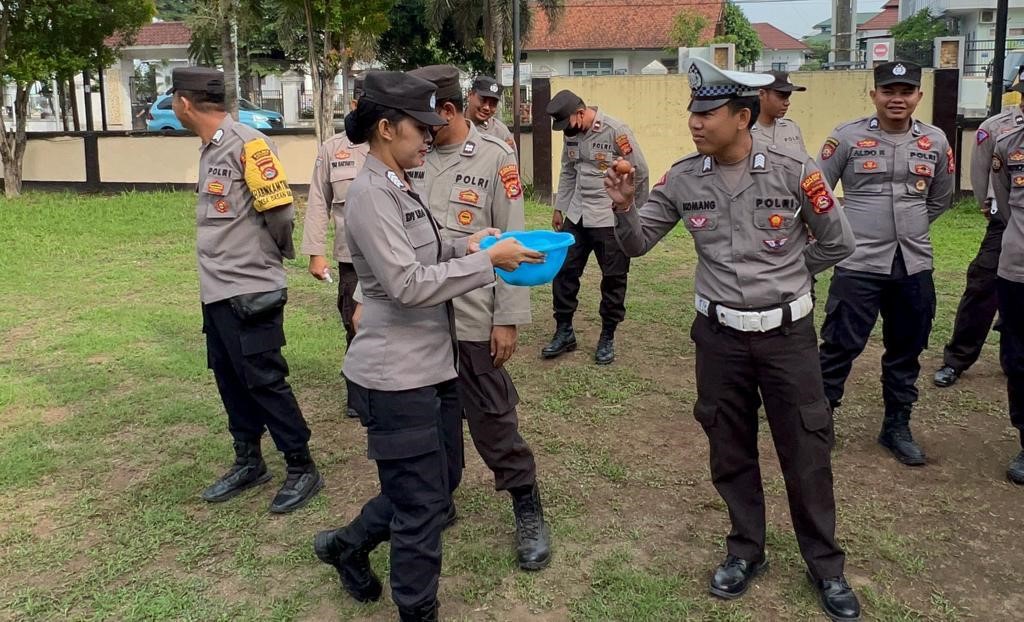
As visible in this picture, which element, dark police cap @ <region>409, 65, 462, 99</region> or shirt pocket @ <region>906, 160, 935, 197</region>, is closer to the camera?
dark police cap @ <region>409, 65, 462, 99</region>

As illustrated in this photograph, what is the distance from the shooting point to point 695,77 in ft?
10.1

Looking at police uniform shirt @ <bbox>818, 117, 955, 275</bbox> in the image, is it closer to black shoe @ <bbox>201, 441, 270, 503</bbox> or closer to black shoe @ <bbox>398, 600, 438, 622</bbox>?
black shoe @ <bbox>398, 600, 438, 622</bbox>

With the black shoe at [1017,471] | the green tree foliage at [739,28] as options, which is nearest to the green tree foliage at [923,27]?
the green tree foliage at [739,28]

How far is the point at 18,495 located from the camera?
14.1 ft

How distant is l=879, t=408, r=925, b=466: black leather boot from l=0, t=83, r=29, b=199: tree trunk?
1466cm

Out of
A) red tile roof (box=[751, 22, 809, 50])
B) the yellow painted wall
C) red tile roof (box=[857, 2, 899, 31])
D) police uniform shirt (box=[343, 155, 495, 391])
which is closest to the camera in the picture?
police uniform shirt (box=[343, 155, 495, 391])

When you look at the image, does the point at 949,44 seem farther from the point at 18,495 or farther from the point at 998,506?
the point at 18,495

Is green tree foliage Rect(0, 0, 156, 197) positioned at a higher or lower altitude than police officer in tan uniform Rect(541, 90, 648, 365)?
higher

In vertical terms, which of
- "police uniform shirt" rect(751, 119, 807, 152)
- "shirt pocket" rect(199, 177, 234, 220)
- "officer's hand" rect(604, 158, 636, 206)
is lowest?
"shirt pocket" rect(199, 177, 234, 220)

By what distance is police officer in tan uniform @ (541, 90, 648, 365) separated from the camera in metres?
6.27

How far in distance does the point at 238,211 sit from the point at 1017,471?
12.4ft

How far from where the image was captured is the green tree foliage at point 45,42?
14695 mm

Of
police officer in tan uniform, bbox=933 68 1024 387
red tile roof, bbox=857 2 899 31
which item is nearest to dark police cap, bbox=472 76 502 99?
police officer in tan uniform, bbox=933 68 1024 387

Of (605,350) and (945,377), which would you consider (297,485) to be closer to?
(605,350)
